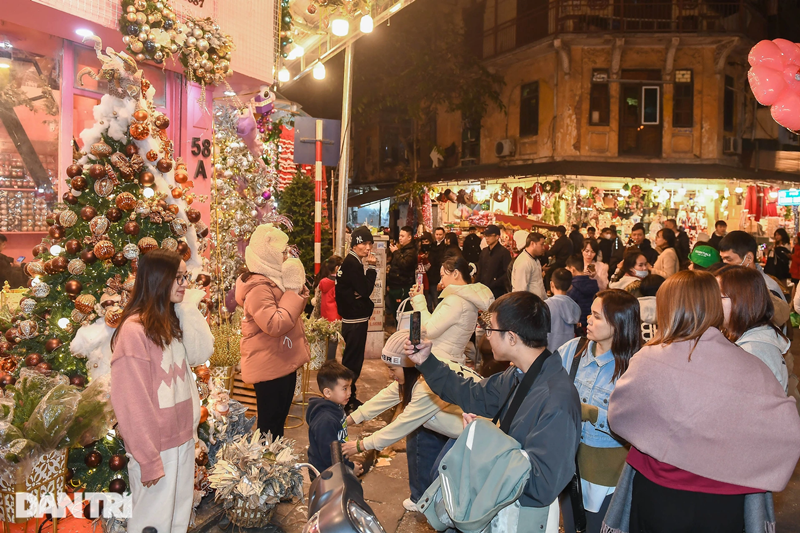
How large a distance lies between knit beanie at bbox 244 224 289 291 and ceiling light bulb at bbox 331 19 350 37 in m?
4.47

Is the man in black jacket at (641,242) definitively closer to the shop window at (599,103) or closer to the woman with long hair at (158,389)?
the shop window at (599,103)

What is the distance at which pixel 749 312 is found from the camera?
3385mm

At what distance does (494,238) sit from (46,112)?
7014 mm

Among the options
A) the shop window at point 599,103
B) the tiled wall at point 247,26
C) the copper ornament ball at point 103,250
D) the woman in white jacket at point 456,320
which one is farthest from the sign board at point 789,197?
the copper ornament ball at point 103,250

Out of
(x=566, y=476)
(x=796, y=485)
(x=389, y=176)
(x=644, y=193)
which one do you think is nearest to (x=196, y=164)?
(x=566, y=476)

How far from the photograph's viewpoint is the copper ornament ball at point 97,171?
394cm

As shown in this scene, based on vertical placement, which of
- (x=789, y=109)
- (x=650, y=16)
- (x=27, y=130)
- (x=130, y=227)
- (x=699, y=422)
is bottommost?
(x=699, y=422)

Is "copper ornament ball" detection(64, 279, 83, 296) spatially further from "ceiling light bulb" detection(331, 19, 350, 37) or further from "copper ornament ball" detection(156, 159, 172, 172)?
"ceiling light bulb" detection(331, 19, 350, 37)

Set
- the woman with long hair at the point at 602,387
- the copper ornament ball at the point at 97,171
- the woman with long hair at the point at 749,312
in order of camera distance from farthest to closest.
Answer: the copper ornament ball at the point at 97,171, the woman with long hair at the point at 602,387, the woman with long hair at the point at 749,312

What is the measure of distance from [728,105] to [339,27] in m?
15.8

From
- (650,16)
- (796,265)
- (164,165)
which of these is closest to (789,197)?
(796,265)

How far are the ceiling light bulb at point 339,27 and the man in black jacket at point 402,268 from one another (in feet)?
11.9

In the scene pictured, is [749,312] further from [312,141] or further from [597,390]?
[312,141]

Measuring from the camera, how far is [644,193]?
17797mm
